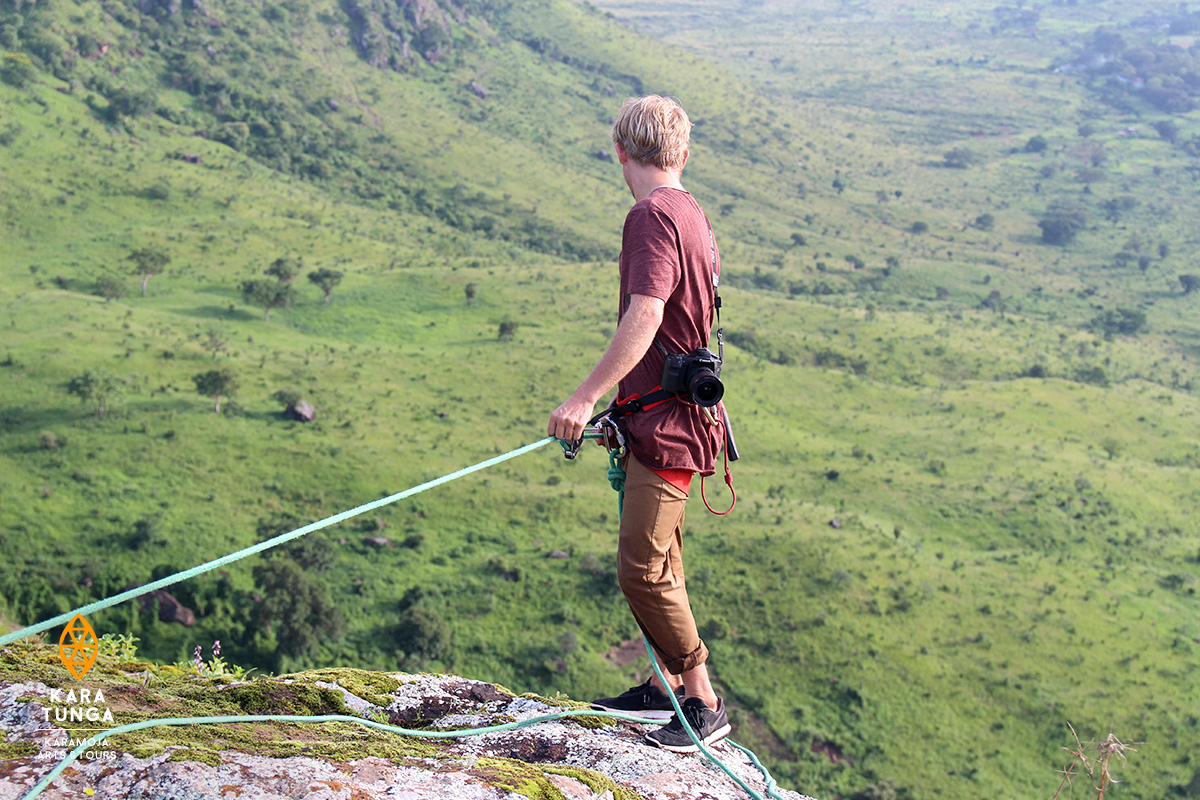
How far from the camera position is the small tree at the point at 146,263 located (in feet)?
171

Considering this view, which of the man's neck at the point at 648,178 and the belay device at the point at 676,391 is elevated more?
the man's neck at the point at 648,178

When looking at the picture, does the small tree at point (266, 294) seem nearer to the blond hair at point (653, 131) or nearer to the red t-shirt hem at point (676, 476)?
the blond hair at point (653, 131)

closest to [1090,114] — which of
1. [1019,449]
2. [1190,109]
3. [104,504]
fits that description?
[1190,109]

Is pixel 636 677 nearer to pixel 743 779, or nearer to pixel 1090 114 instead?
pixel 743 779

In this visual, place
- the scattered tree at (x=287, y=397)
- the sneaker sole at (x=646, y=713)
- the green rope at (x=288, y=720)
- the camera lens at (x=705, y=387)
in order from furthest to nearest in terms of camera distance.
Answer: the scattered tree at (x=287, y=397) < the sneaker sole at (x=646, y=713) < the camera lens at (x=705, y=387) < the green rope at (x=288, y=720)

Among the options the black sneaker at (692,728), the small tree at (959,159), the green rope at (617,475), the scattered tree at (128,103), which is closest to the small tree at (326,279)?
the scattered tree at (128,103)

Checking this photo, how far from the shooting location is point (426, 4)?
117500 mm

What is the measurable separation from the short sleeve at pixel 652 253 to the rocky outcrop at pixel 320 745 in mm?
2476

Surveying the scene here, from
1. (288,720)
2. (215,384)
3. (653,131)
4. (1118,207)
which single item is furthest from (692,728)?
(1118,207)

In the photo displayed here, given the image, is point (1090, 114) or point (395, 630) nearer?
point (395, 630)

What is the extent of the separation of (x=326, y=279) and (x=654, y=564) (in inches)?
2098

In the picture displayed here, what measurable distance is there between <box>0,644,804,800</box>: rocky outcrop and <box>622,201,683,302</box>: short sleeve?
248cm

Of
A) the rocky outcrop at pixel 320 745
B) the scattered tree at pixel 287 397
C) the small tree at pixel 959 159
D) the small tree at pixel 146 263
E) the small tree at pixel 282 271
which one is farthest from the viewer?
the small tree at pixel 959 159

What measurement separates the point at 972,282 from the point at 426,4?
78276mm
